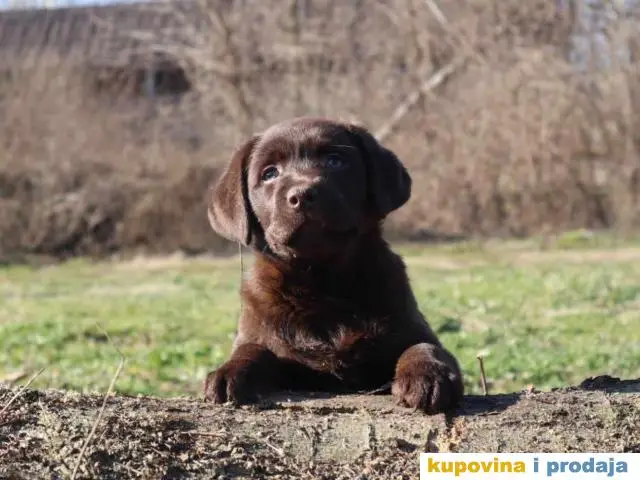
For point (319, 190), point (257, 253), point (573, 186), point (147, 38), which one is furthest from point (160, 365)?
point (147, 38)

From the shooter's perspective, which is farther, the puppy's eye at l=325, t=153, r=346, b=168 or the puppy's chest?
the puppy's eye at l=325, t=153, r=346, b=168

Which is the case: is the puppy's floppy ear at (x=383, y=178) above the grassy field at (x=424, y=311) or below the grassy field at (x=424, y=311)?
above

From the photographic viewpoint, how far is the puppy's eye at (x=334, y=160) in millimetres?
4551

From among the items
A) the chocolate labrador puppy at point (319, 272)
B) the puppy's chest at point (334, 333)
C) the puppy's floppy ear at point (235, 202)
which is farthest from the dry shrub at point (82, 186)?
the puppy's chest at point (334, 333)

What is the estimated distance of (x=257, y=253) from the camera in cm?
471

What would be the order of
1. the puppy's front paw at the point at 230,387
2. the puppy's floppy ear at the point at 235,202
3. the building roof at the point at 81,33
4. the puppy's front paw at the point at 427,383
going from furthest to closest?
the building roof at the point at 81,33 < the puppy's floppy ear at the point at 235,202 < the puppy's front paw at the point at 230,387 < the puppy's front paw at the point at 427,383

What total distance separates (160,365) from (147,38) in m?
20.4

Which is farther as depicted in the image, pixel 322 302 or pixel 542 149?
pixel 542 149

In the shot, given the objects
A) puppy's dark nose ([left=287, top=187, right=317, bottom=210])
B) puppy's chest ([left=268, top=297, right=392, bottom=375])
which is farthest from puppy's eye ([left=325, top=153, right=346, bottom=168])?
puppy's chest ([left=268, top=297, right=392, bottom=375])

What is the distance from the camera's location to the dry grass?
23.4 meters

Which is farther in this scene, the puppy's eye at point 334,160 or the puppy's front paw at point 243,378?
the puppy's eye at point 334,160

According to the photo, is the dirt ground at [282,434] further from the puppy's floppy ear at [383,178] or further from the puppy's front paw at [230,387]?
the puppy's floppy ear at [383,178]

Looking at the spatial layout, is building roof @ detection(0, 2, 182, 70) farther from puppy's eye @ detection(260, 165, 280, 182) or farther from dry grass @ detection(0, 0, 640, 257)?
puppy's eye @ detection(260, 165, 280, 182)

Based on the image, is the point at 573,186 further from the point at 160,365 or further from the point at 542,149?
the point at 160,365
